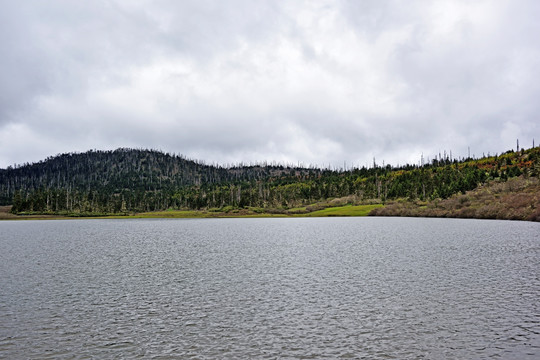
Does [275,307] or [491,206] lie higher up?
[491,206]

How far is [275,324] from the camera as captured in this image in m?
20.5

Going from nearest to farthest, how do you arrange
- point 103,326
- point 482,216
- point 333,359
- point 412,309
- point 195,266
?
1. point 333,359
2. point 103,326
3. point 412,309
4. point 195,266
5. point 482,216

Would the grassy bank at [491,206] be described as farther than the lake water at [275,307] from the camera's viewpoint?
Yes

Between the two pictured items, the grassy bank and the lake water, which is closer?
the lake water

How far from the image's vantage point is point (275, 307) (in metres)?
23.9

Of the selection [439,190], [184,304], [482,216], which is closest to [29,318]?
[184,304]

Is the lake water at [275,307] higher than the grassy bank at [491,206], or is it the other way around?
the grassy bank at [491,206]

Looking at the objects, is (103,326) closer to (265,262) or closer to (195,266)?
(195,266)

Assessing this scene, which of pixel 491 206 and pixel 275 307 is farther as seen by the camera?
pixel 491 206

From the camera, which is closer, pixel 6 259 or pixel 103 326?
pixel 103 326

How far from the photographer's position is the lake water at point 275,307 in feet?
55.9

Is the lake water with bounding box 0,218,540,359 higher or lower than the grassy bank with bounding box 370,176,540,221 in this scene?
lower

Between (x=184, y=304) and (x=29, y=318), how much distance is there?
8808 millimetres

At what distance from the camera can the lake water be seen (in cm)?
1705
